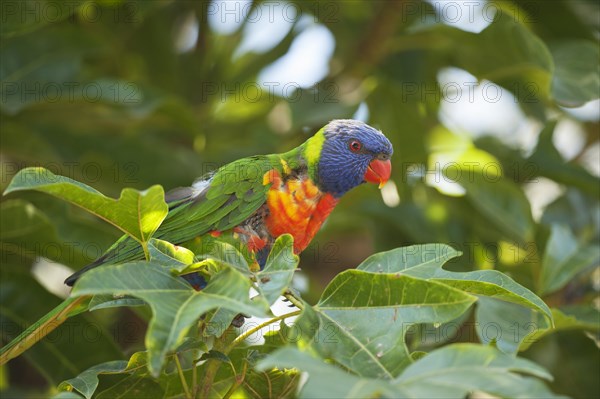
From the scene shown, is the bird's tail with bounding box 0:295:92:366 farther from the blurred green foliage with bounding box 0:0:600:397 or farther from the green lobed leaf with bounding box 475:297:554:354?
the green lobed leaf with bounding box 475:297:554:354

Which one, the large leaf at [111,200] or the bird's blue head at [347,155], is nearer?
the large leaf at [111,200]

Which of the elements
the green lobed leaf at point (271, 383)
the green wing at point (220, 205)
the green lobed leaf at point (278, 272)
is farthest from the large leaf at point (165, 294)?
the green wing at point (220, 205)

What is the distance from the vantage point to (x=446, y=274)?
1698 millimetres

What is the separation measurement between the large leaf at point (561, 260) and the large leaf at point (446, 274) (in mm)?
1030

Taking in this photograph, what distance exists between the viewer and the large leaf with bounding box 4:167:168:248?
1.45 metres

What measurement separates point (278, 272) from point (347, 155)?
3.82 ft

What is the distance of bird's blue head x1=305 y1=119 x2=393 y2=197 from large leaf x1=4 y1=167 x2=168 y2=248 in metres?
1.04

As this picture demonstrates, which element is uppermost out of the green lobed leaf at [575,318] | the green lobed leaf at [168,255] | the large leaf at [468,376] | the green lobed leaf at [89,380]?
the green lobed leaf at [168,255]

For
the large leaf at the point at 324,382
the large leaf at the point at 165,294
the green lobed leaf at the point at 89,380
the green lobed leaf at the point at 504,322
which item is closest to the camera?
the large leaf at the point at 324,382

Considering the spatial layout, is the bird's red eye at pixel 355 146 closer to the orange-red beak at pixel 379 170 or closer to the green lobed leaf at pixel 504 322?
the orange-red beak at pixel 379 170

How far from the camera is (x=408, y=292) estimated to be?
1.54 meters

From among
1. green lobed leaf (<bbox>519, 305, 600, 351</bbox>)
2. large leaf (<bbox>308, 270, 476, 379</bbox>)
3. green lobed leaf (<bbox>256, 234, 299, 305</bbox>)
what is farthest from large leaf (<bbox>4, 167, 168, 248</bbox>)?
green lobed leaf (<bbox>519, 305, 600, 351</bbox>)

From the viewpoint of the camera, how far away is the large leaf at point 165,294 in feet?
4.21

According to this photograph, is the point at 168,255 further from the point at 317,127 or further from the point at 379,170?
the point at 317,127
